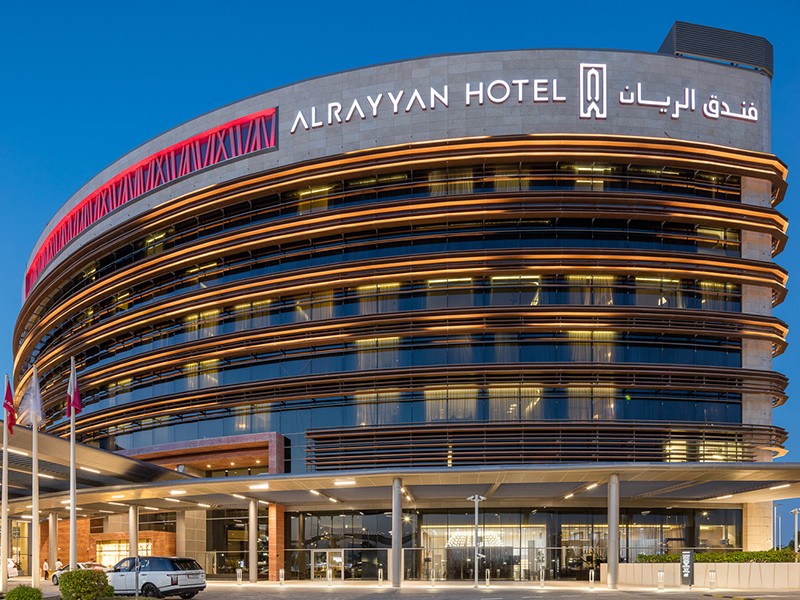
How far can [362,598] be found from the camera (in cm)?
3806

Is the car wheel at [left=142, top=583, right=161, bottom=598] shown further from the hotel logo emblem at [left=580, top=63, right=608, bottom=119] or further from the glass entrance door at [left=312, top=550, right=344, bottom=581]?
the hotel logo emblem at [left=580, top=63, right=608, bottom=119]

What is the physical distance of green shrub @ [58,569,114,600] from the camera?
31.7 meters

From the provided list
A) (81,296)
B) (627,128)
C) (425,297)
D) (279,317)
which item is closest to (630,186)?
(627,128)

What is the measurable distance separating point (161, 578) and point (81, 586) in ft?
22.6

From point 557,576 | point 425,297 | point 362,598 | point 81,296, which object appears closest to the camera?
point 362,598

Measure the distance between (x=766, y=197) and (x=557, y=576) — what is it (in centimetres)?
2698

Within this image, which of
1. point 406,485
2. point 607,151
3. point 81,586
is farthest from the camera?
point 607,151

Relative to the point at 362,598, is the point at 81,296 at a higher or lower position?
higher

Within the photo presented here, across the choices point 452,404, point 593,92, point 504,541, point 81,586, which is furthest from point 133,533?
point 593,92

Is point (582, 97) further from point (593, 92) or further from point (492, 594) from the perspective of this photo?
point (492, 594)

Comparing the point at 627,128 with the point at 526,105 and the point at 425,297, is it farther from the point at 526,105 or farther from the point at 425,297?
the point at 425,297

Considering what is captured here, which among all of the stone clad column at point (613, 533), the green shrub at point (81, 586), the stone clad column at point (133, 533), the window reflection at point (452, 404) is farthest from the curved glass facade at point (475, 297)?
the green shrub at point (81, 586)

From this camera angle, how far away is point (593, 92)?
59500 mm

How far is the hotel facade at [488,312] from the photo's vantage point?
57.1 metres
